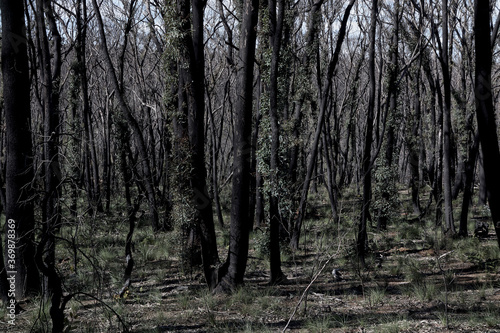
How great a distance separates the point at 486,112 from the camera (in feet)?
15.9

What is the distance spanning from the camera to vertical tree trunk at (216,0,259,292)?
22.0 ft

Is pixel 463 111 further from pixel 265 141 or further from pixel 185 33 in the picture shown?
pixel 185 33

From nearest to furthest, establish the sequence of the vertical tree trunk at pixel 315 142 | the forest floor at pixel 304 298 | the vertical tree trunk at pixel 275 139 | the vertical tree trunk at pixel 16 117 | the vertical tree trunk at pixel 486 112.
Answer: the vertical tree trunk at pixel 486 112
the forest floor at pixel 304 298
the vertical tree trunk at pixel 16 117
the vertical tree trunk at pixel 275 139
the vertical tree trunk at pixel 315 142

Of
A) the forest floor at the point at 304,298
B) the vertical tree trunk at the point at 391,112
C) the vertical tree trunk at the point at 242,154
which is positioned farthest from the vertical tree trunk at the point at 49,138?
the vertical tree trunk at the point at 391,112

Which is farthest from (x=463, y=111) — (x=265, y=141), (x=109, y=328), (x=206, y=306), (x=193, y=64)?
(x=109, y=328)

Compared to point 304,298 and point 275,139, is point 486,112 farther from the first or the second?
point 275,139

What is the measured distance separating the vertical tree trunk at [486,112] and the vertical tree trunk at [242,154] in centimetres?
316

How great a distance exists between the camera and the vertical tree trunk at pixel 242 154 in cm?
671

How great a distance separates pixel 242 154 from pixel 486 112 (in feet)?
11.1

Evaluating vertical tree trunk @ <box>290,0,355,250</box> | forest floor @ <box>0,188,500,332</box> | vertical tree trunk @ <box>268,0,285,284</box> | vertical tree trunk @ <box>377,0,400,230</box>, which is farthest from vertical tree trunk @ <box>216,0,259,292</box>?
vertical tree trunk @ <box>377,0,400,230</box>

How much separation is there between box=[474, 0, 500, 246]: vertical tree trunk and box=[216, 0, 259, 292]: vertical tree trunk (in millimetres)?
3162

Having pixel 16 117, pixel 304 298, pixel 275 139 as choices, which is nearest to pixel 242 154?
pixel 275 139

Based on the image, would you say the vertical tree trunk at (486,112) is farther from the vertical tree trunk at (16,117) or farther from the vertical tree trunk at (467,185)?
the vertical tree trunk at (467,185)

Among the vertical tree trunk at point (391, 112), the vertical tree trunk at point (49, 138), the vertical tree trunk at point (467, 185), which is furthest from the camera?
the vertical tree trunk at point (391, 112)
